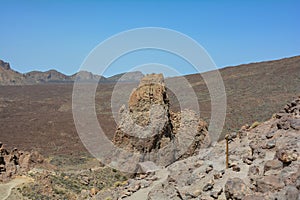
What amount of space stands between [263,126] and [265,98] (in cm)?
4898

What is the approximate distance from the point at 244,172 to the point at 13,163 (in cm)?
1494

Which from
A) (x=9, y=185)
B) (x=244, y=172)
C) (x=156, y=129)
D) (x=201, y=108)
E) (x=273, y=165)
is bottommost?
(x=9, y=185)

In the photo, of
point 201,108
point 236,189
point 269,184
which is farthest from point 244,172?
point 201,108

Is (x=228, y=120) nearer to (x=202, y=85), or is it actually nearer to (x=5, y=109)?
(x=202, y=85)

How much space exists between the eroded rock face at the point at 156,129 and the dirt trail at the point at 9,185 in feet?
17.3

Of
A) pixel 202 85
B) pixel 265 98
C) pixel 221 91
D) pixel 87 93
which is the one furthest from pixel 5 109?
pixel 265 98

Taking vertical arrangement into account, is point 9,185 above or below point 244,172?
below

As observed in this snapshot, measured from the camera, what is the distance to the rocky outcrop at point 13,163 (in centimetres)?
1938

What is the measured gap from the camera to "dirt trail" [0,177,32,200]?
55.8 feet

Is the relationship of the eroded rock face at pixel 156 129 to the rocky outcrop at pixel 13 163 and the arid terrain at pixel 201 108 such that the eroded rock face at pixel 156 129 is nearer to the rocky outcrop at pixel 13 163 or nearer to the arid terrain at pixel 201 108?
the rocky outcrop at pixel 13 163

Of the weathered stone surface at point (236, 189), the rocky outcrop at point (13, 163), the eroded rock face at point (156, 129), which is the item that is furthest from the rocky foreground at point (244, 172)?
the rocky outcrop at point (13, 163)

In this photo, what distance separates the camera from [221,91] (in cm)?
6462

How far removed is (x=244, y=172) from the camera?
8.72 metres

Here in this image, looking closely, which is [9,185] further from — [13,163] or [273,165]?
[273,165]
